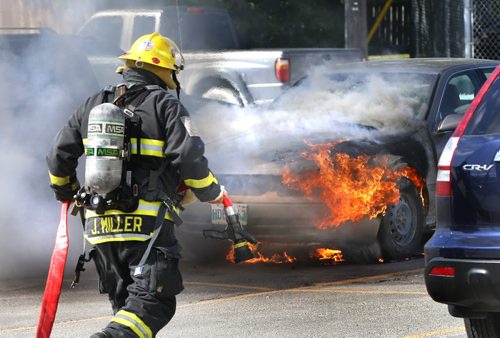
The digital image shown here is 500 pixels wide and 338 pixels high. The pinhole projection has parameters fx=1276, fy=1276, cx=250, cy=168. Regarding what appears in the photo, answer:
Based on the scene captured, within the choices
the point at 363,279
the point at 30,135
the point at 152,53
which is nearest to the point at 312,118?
the point at 363,279

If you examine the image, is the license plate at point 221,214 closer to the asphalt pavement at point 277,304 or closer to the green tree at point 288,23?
the asphalt pavement at point 277,304

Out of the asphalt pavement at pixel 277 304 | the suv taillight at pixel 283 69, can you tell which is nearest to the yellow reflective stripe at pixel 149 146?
the asphalt pavement at pixel 277 304

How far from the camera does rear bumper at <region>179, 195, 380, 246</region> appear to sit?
9.30 metres

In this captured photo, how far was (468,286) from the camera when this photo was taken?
5.82 meters

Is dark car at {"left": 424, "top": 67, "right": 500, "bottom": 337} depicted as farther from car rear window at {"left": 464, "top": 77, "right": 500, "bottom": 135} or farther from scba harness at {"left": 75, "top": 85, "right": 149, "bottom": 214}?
scba harness at {"left": 75, "top": 85, "right": 149, "bottom": 214}

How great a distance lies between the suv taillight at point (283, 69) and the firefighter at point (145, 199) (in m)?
10.2

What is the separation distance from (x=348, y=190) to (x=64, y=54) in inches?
119

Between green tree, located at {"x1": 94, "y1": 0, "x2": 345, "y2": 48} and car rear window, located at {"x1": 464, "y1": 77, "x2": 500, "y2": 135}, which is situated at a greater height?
car rear window, located at {"x1": 464, "y1": 77, "x2": 500, "y2": 135}

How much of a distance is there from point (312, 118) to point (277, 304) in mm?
2627

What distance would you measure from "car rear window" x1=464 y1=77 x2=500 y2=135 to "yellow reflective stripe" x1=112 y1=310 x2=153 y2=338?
71.3 inches

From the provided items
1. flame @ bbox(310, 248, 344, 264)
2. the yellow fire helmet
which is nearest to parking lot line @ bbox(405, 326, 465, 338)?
the yellow fire helmet

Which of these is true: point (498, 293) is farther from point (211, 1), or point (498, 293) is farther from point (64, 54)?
point (211, 1)

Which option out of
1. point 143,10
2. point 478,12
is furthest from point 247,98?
point 478,12

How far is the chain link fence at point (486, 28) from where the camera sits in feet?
61.8
